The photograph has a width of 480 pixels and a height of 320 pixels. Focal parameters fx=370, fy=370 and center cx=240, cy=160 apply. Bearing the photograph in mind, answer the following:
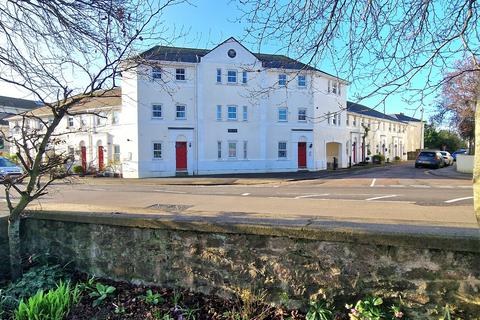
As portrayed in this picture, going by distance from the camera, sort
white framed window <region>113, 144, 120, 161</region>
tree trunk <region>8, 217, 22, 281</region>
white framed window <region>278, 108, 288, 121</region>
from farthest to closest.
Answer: white framed window <region>278, 108, 288, 121</region> → white framed window <region>113, 144, 120, 161</region> → tree trunk <region>8, 217, 22, 281</region>

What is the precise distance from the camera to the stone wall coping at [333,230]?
11.7 ft

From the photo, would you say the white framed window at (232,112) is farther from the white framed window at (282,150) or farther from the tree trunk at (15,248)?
the tree trunk at (15,248)

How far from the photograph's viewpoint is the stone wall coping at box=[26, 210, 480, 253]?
141 inches

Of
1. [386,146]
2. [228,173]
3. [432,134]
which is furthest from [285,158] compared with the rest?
[432,134]

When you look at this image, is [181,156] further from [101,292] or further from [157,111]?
[101,292]

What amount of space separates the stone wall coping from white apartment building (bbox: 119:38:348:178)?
24.0 meters

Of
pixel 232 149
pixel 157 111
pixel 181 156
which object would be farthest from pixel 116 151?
pixel 232 149

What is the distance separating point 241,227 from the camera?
14.3ft

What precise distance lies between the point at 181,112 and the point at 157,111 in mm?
1921

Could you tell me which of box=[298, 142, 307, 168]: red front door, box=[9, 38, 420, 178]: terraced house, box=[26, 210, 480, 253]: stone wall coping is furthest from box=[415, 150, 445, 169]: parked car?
box=[26, 210, 480, 253]: stone wall coping

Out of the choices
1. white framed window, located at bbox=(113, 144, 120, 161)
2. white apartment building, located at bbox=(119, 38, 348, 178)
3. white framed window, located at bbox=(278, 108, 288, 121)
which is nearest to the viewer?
white apartment building, located at bbox=(119, 38, 348, 178)

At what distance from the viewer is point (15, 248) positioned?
17.7 ft

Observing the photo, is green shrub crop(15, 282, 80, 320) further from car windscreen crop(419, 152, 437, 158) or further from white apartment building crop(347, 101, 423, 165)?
car windscreen crop(419, 152, 437, 158)

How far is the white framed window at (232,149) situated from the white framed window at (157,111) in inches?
243
